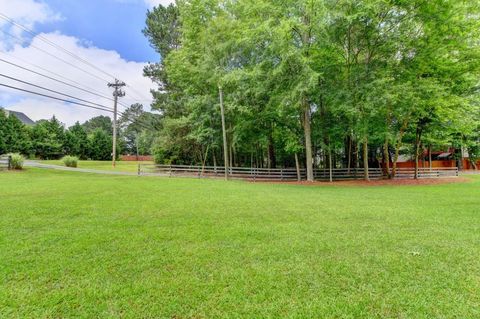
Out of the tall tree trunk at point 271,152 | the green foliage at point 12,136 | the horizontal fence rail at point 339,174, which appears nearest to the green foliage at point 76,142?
the green foliage at point 12,136

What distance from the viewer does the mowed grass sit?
234 cm

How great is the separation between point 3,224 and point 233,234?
397cm

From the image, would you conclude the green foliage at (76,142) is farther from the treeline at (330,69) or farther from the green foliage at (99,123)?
the green foliage at (99,123)

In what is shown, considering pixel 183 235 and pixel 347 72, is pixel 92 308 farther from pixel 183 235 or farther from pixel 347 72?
pixel 347 72

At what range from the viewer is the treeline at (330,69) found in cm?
1212

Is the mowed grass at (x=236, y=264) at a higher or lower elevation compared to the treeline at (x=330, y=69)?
lower

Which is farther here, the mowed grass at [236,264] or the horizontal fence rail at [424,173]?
the horizontal fence rail at [424,173]

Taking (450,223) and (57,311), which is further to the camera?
(450,223)

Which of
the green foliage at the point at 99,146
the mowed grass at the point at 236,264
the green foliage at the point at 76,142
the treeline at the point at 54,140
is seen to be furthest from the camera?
the green foliage at the point at 99,146

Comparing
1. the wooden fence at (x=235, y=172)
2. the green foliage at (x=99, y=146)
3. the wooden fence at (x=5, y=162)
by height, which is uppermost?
the green foliage at (x=99, y=146)

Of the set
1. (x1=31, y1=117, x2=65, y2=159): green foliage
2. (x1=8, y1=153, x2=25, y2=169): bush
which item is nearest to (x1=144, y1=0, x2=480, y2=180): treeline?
(x1=8, y1=153, x2=25, y2=169): bush

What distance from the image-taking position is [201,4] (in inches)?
707

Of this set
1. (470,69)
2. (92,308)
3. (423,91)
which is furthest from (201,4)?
(92,308)

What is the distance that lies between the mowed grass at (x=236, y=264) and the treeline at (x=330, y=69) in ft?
27.7
